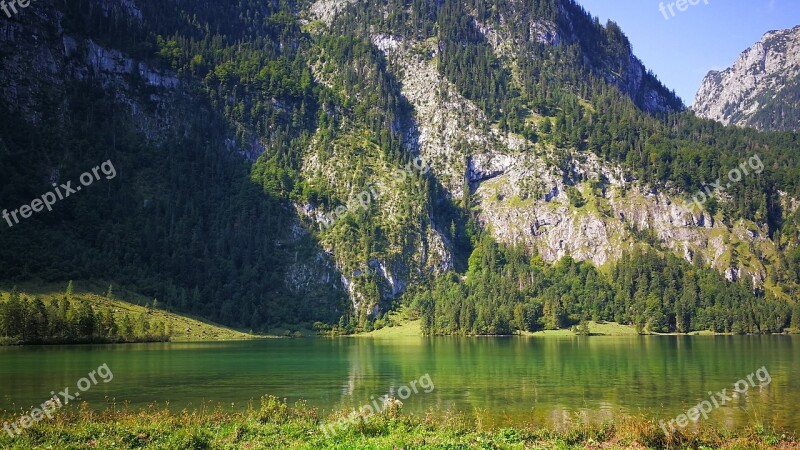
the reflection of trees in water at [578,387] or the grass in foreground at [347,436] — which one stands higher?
the grass in foreground at [347,436]

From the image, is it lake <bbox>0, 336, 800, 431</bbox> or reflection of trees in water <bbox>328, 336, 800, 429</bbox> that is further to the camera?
lake <bbox>0, 336, 800, 431</bbox>

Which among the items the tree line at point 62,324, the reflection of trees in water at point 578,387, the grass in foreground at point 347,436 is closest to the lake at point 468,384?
the reflection of trees in water at point 578,387

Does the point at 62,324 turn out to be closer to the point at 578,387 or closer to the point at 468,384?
the point at 468,384

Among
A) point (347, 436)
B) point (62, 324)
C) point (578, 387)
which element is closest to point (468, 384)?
point (578, 387)

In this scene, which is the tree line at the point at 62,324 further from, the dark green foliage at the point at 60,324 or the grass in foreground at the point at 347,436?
the grass in foreground at the point at 347,436

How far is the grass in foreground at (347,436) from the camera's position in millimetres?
32750

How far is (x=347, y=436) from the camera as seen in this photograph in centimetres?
3525

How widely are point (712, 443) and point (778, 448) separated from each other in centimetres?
317

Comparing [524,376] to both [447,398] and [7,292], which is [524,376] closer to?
[447,398]

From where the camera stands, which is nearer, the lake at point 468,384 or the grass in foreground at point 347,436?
the grass in foreground at point 347,436

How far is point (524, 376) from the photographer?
78.9 metres

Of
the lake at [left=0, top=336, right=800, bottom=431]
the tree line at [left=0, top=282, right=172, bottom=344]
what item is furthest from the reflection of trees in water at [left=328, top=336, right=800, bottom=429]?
the tree line at [left=0, top=282, right=172, bottom=344]

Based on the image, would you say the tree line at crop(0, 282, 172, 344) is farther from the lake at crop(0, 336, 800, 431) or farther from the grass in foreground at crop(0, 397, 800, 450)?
the grass in foreground at crop(0, 397, 800, 450)

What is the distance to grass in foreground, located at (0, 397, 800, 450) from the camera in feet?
107
